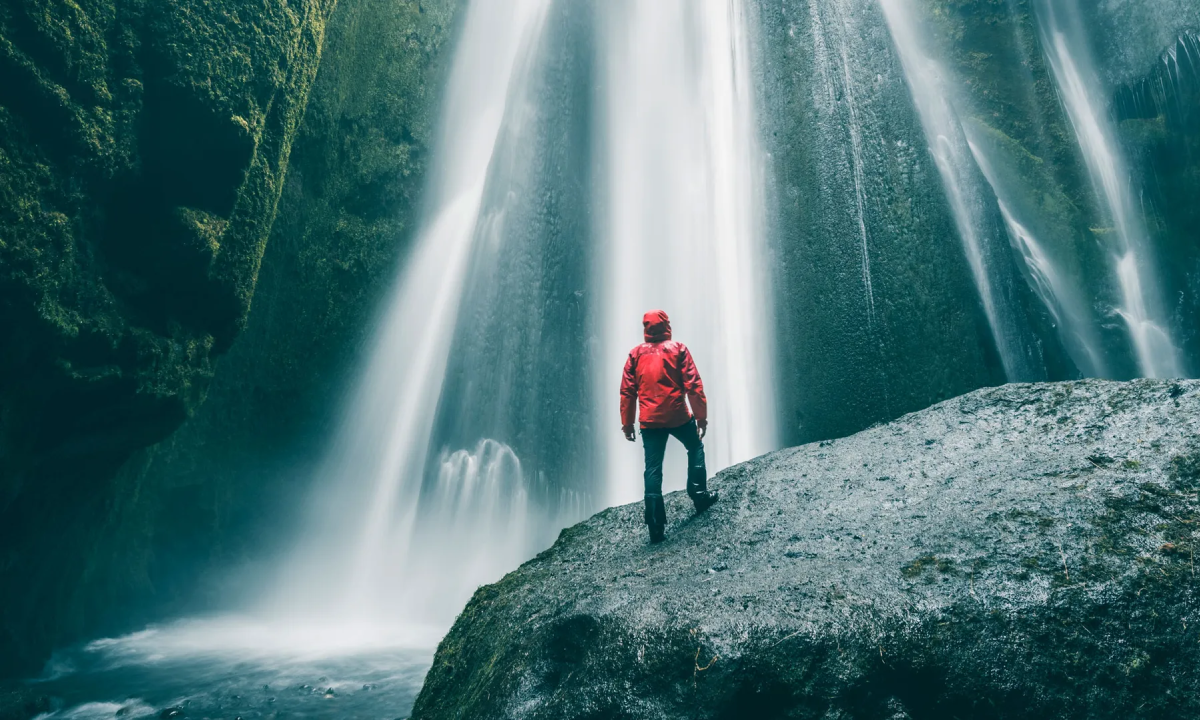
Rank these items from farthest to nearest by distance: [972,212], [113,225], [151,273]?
[972,212] < [151,273] < [113,225]

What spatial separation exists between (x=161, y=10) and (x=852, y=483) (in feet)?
29.1

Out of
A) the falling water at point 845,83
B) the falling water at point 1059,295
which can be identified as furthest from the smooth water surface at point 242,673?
the falling water at point 1059,295

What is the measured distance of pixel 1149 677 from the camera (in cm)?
283

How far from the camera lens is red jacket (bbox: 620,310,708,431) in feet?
16.0

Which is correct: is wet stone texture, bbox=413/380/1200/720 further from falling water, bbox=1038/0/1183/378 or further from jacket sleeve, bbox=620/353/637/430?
falling water, bbox=1038/0/1183/378

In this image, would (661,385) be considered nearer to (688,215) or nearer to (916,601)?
(916,601)

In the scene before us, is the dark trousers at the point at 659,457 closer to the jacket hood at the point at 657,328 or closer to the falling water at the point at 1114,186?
the jacket hood at the point at 657,328

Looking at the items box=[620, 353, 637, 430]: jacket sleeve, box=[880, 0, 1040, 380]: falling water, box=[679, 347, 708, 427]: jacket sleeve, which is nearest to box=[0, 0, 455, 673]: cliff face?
→ box=[620, 353, 637, 430]: jacket sleeve

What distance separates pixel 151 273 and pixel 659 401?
6659 millimetres

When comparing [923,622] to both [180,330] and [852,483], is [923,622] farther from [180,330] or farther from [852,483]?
[180,330]

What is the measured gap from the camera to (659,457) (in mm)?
4926

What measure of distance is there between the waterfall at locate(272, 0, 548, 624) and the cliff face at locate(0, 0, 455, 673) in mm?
1270

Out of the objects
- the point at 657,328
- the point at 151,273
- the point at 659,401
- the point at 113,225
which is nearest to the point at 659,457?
the point at 659,401

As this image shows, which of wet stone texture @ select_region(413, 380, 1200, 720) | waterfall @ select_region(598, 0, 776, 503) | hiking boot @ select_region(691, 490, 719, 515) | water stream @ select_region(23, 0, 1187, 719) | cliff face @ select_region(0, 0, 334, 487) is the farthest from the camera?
waterfall @ select_region(598, 0, 776, 503)
